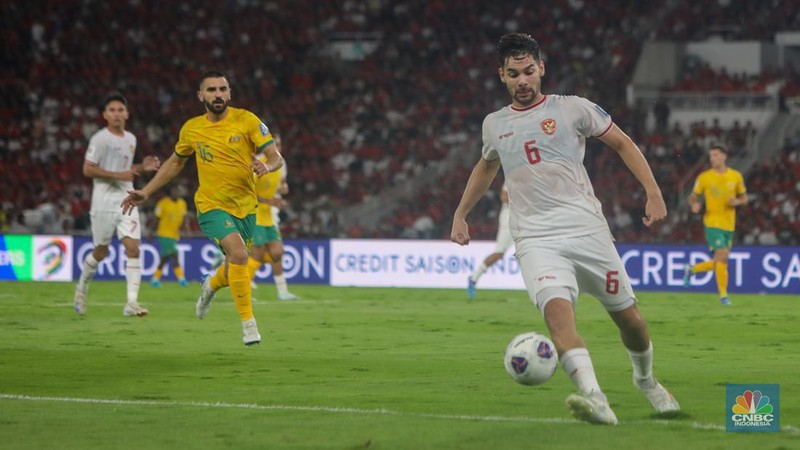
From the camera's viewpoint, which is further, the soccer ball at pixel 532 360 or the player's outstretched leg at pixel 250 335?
the player's outstretched leg at pixel 250 335

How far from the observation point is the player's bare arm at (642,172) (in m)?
7.99

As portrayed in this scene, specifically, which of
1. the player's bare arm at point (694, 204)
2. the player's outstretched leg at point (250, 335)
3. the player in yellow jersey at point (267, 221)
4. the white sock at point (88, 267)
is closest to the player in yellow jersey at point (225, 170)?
the player's outstretched leg at point (250, 335)

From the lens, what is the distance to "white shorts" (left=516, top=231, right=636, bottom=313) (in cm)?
788

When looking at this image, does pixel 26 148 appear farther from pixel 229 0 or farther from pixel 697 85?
pixel 697 85

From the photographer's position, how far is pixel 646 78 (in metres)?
36.8

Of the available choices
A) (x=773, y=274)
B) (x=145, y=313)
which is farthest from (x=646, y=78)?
(x=145, y=313)

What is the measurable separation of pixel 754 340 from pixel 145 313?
7.31 m

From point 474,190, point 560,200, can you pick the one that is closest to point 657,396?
point 560,200

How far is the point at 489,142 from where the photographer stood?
8.41 metres

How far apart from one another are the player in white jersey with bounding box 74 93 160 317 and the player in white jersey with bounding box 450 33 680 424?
853 centimetres

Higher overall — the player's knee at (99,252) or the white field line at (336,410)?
the player's knee at (99,252)

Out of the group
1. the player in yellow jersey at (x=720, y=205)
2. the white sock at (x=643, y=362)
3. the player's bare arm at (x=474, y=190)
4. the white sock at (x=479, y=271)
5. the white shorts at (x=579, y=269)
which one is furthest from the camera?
the white sock at (x=479, y=271)

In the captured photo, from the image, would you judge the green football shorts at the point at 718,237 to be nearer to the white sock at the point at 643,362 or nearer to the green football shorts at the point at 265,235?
the green football shorts at the point at 265,235

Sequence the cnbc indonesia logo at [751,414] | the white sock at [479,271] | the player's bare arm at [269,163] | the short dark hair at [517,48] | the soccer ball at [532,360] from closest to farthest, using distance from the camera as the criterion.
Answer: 1. the cnbc indonesia logo at [751,414]
2. the soccer ball at [532,360]
3. the short dark hair at [517,48]
4. the player's bare arm at [269,163]
5. the white sock at [479,271]
